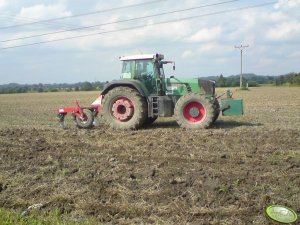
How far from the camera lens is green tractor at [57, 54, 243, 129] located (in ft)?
41.9

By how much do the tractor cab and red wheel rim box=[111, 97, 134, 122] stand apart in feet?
2.36

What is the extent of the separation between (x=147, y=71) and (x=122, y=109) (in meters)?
1.37

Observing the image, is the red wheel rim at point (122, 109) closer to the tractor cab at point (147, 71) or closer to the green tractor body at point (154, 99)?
the green tractor body at point (154, 99)

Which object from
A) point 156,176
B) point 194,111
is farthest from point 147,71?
point 156,176

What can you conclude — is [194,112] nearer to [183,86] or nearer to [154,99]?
[183,86]

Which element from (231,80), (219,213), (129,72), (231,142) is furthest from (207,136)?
(231,80)

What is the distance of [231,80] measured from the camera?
81.1m

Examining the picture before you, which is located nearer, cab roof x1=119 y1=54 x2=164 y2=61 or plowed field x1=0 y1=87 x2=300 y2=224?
plowed field x1=0 y1=87 x2=300 y2=224

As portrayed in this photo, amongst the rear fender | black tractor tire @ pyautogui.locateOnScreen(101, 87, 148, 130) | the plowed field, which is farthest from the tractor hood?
the plowed field

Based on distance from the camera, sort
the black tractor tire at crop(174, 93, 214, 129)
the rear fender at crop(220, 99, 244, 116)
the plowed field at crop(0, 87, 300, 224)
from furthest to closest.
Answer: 1. the rear fender at crop(220, 99, 244, 116)
2. the black tractor tire at crop(174, 93, 214, 129)
3. the plowed field at crop(0, 87, 300, 224)

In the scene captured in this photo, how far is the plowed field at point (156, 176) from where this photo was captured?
5914 millimetres

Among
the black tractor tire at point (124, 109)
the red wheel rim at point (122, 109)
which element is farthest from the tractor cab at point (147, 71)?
the red wheel rim at point (122, 109)

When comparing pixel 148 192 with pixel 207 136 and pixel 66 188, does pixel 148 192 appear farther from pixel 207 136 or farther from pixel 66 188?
pixel 207 136

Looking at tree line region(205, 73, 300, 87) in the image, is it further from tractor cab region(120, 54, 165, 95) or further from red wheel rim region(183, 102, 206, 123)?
red wheel rim region(183, 102, 206, 123)
